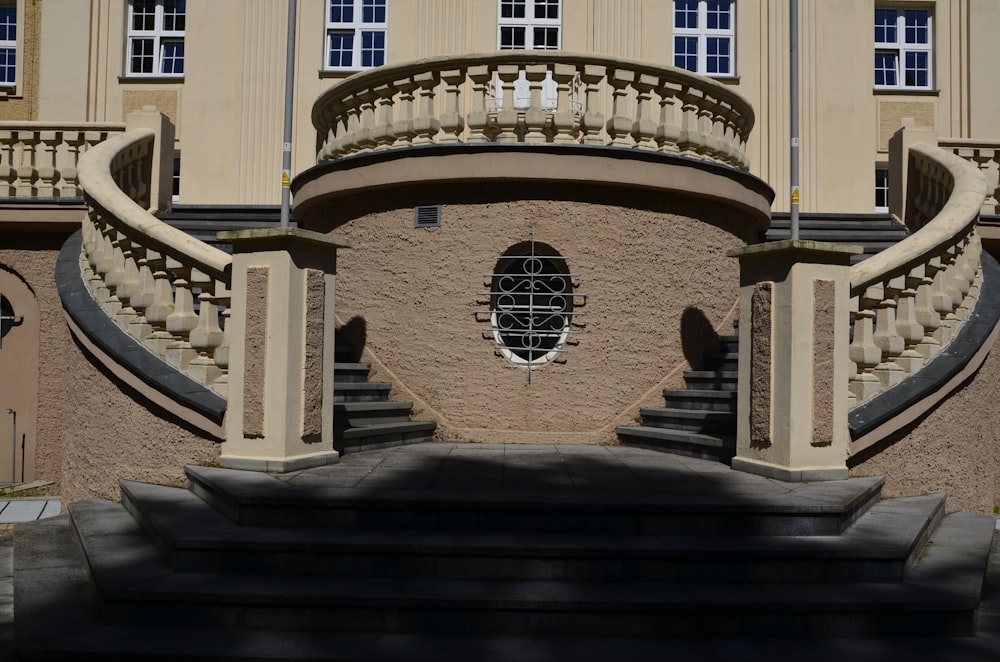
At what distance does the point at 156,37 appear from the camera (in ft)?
48.8

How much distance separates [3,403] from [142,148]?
331 centimetres

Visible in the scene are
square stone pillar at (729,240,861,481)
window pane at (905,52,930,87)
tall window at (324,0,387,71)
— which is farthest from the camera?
window pane at (905,52,930,87)

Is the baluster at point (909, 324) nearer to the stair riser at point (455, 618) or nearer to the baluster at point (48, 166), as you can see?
the stair riser at point (455, 618)

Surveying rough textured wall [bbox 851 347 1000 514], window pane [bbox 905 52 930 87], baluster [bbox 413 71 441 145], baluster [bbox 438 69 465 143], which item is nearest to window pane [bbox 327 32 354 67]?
baluster [bbox 413 71 441 145]

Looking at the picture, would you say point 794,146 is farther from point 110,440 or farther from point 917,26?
point 917,26

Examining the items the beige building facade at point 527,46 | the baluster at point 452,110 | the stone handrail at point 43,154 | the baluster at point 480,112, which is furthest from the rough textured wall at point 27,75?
the baluster at point 480,112

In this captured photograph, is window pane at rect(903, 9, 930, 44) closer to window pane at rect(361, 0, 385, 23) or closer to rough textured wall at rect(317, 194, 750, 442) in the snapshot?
window pane at rect(361, 0, 385, 23)

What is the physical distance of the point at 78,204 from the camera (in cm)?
974

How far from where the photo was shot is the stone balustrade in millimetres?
10156

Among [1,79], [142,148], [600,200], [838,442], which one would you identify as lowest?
[838,442]

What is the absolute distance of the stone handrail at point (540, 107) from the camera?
7840 mm

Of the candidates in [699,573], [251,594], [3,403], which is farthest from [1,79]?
[699,573]

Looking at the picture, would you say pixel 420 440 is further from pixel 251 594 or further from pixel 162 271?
pixel 251 594

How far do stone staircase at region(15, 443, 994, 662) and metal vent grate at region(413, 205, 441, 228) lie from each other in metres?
3.16
